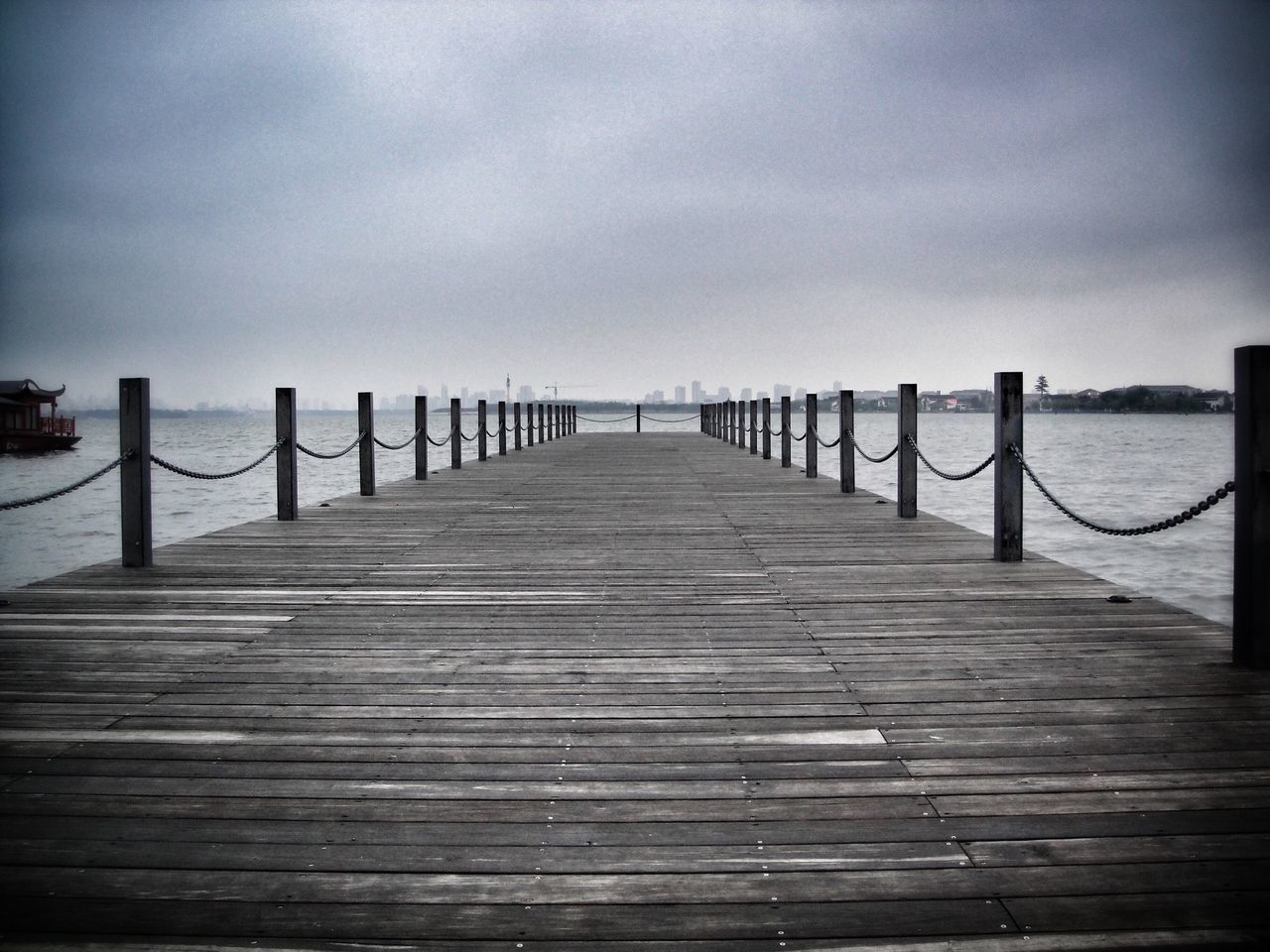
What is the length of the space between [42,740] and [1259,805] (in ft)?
12.6

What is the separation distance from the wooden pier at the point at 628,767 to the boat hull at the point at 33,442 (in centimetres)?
6766

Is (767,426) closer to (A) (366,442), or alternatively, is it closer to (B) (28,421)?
(A) (366,442)

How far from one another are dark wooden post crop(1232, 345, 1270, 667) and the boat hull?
71304 millimetres

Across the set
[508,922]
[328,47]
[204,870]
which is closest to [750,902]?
[508,922]

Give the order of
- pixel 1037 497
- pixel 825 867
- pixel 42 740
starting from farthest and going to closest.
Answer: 1. pixel 1037 497
2. pixel 42 740
3. pixel 825 867

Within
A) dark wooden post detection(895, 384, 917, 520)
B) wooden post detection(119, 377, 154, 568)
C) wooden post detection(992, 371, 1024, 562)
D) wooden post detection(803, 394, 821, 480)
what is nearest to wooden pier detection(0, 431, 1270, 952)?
wooden post detection(992, 371, 1024, 562)

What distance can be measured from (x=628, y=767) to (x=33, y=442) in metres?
76.2

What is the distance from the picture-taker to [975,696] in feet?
11.7

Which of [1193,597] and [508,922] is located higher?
[508,922]

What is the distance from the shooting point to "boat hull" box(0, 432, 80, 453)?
61.2 m

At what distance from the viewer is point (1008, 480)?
6.56 metres

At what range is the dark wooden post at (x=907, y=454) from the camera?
29.2ft

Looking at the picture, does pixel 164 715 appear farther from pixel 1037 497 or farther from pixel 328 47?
pixel 1037 497

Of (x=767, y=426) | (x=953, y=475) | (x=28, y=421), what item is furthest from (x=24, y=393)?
(x=953, y=475)
